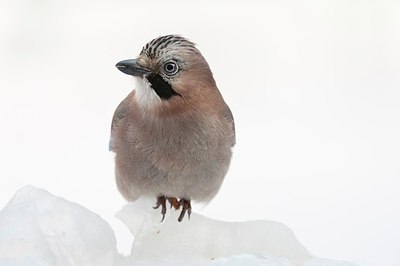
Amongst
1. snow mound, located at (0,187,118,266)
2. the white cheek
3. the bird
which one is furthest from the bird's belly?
snow mound, located at (0,187,118,266)

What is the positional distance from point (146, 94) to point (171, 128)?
0.11 meters

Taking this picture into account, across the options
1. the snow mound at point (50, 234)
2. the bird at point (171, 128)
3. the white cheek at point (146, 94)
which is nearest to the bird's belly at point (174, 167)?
the bird at point (171, 128)

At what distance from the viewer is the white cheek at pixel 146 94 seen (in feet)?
7.46

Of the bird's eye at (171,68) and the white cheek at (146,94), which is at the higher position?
the bird's eye at (171,68)

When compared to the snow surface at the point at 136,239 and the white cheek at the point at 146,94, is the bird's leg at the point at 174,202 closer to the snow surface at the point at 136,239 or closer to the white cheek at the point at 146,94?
the snow surface at the point at 136,239

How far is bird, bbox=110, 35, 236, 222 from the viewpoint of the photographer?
2256 millimetres

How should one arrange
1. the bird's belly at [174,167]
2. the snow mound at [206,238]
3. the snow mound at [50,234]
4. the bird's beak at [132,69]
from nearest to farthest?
the snow mound at [50,234] < the snow mound at [206,238] < the bird's beak at [132,69] < the bird's belly at [174,167]

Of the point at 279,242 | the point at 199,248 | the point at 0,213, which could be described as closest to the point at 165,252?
the point at 199,248

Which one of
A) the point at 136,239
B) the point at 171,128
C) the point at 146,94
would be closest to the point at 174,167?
the point at 171,128

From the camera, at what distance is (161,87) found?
2.27 metres

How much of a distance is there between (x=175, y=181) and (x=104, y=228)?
46 centimetres

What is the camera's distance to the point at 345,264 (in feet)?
6.06

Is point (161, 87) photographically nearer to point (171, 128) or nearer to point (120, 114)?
point (171, 128)

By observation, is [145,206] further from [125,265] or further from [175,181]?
→ [125,265]
